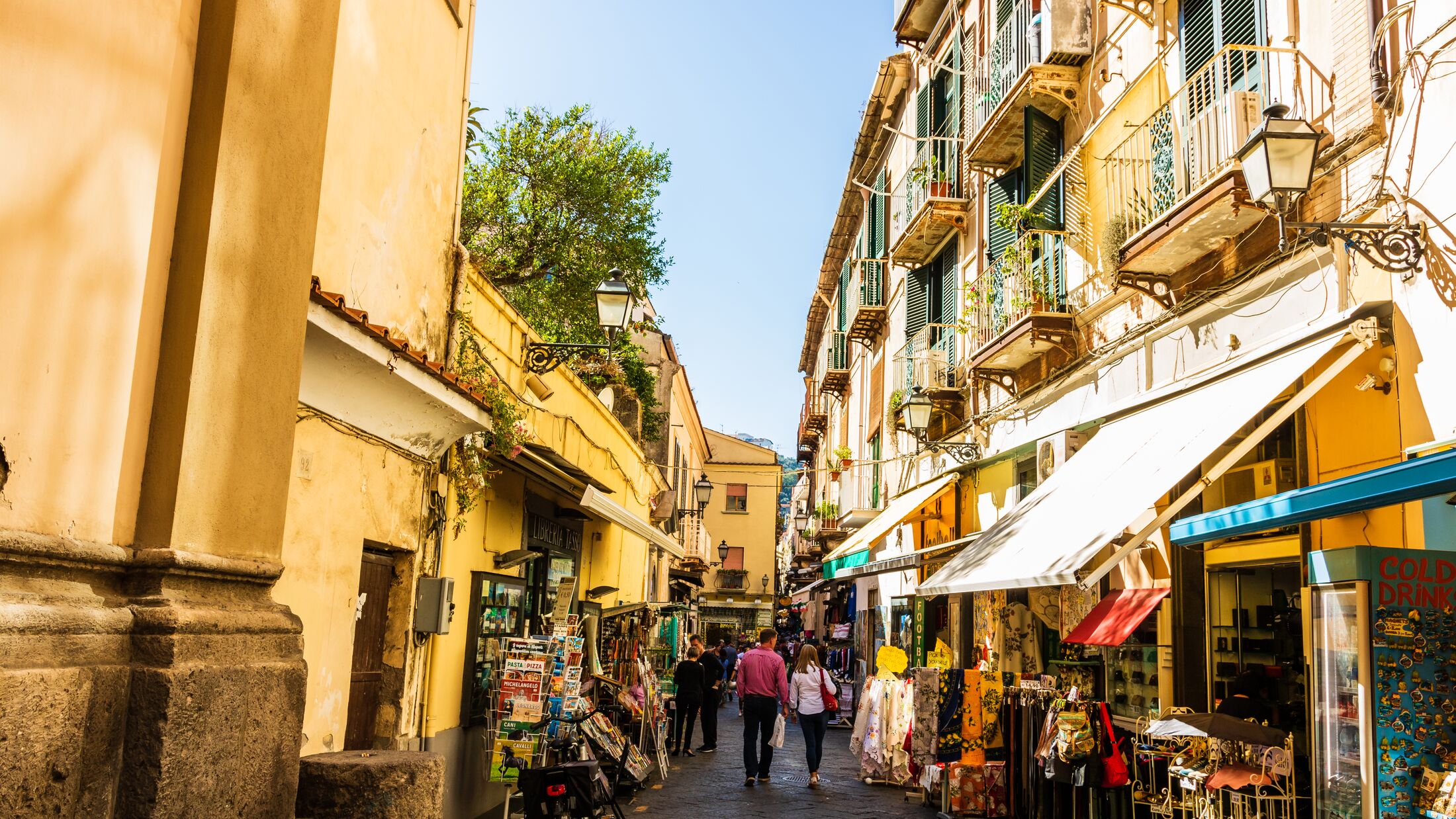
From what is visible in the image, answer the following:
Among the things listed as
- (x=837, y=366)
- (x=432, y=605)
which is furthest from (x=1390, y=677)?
(x=837, y=366)

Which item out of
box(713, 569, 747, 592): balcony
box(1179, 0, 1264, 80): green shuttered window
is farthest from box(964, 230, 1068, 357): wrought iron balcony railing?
box(713, 569, 747, 592): balcony

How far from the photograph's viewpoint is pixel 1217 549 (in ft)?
31.2

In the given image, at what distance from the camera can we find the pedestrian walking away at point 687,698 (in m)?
17.0

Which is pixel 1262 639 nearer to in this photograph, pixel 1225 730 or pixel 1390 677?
pixel 1225 730

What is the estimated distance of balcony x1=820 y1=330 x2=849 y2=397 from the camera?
1212 inches

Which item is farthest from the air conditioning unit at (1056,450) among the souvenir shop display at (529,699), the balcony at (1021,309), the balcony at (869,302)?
the balcony at (869,302)

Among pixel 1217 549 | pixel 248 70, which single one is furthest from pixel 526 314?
pixel 248 70

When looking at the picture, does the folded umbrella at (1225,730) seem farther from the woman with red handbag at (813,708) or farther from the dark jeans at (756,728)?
the dark jeans at (756,728)

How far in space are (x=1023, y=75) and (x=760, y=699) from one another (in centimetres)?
770

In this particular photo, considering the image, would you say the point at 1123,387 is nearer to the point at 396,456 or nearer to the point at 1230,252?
the point at 1230,252

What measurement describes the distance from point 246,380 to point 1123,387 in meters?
8.81

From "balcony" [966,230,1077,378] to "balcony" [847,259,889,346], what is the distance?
9.17 m

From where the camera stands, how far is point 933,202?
16.6 m

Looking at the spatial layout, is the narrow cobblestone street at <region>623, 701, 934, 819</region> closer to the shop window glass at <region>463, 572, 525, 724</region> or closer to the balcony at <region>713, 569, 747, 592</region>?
the shop window glass at <region>463, 572, 525, 724</region>
